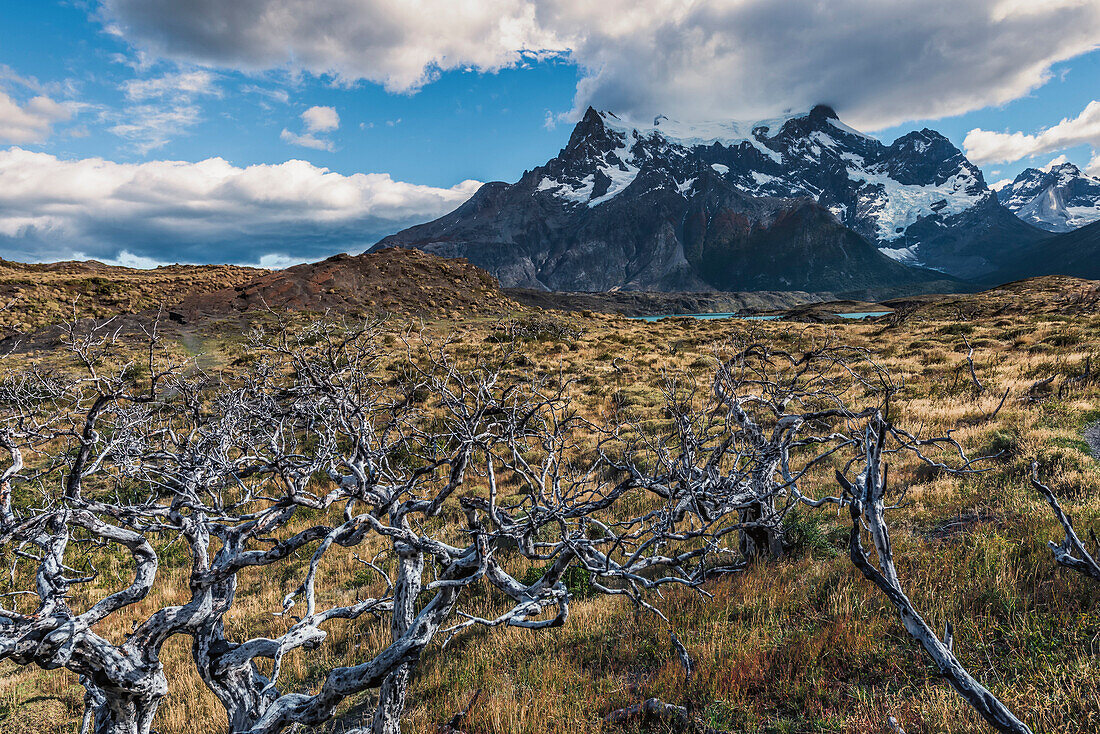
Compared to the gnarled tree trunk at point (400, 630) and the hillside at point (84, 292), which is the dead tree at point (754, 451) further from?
the hillside at point (84, 292)

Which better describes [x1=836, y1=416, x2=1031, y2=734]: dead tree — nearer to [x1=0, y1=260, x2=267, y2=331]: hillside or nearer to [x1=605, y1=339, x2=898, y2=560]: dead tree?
[x1=605, y1=339, x2=898, y2=560]: dead tree

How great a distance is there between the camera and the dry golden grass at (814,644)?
3.44m

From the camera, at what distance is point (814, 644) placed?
4.10 metres

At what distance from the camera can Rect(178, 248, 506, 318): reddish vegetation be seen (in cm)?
4603

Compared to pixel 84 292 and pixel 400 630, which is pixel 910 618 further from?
pixel 84 292

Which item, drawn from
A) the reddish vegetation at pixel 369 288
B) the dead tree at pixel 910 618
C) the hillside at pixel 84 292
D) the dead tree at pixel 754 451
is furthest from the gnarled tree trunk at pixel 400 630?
the reddish vegetation at pixel 369 288

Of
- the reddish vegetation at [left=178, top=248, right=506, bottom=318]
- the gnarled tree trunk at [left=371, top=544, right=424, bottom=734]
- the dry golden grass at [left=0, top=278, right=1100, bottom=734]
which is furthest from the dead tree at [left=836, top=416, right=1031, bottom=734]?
the reddish vegetation at [left=178, top=248, right=506, bottom=318]

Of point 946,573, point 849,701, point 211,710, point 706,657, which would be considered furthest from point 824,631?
point 211,710

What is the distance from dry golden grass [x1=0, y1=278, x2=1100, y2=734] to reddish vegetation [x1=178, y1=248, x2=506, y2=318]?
127 ft

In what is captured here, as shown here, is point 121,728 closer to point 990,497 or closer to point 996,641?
point 996,641

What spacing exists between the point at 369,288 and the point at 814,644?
5235 cm

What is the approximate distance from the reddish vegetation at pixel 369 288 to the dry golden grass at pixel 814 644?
3885 centimetres

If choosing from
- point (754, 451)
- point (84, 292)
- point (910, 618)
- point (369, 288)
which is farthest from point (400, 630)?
point (84, 292)

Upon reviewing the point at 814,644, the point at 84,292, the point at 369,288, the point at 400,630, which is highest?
the point at 84,292
